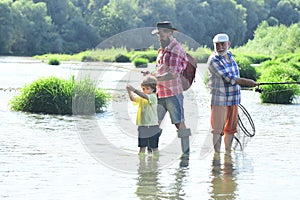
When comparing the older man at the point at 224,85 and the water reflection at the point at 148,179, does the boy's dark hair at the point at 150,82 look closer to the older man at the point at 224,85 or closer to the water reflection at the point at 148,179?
the older man at the point at 224,85

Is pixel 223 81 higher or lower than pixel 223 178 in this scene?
higher

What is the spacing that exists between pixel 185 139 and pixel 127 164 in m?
1.23

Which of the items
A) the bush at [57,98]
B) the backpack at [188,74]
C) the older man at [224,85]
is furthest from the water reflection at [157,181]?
the bush at [57,98]

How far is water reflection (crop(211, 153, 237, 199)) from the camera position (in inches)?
314

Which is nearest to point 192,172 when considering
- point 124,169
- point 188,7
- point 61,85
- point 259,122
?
point 124,169

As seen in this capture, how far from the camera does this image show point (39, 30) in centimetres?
10894

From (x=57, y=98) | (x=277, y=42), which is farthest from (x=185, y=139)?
(x=277, y=42)

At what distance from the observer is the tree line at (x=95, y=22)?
4136 inches

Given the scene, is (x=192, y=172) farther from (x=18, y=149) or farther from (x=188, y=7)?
(x=188, y=7)

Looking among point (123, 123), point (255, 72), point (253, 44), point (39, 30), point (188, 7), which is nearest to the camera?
point (123, 123)

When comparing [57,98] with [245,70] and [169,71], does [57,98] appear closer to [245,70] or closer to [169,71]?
[169,71]

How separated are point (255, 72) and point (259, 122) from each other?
1677cm

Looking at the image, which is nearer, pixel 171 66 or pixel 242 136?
pixel 171 66

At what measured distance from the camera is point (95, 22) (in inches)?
4818
